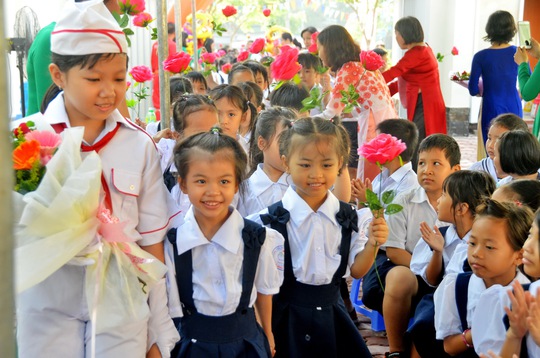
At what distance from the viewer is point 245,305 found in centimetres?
275

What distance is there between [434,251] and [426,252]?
160mm

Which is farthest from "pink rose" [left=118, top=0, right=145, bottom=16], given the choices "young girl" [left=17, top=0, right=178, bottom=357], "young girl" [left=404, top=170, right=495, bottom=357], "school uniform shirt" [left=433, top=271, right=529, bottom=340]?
"school uniform shirt" [left=433, top=271, right=529, bottom=340]

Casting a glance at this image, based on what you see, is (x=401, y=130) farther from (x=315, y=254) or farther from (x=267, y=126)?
(x=315, y=254)

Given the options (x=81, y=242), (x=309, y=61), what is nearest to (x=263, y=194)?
(x=81, y=242)

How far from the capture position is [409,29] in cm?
730

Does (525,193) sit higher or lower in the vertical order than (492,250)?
higher

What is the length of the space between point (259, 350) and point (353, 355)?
0.62 meters

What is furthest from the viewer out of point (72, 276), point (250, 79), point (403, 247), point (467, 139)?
point (467, 139)

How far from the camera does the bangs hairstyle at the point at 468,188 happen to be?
342cm

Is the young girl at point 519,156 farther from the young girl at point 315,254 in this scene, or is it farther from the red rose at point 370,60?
the red rose at point 370,60

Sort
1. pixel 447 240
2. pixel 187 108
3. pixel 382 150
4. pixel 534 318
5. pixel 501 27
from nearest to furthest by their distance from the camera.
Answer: pixel 534 318 → pixel 382 150 → pixel 447 240 → pixel 187 108 → pixel 501 27

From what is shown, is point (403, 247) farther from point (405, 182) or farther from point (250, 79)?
point (250, 79)

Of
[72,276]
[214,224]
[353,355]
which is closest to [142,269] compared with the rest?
[72,276]

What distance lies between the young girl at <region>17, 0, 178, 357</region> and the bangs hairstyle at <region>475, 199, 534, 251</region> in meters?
1.22
